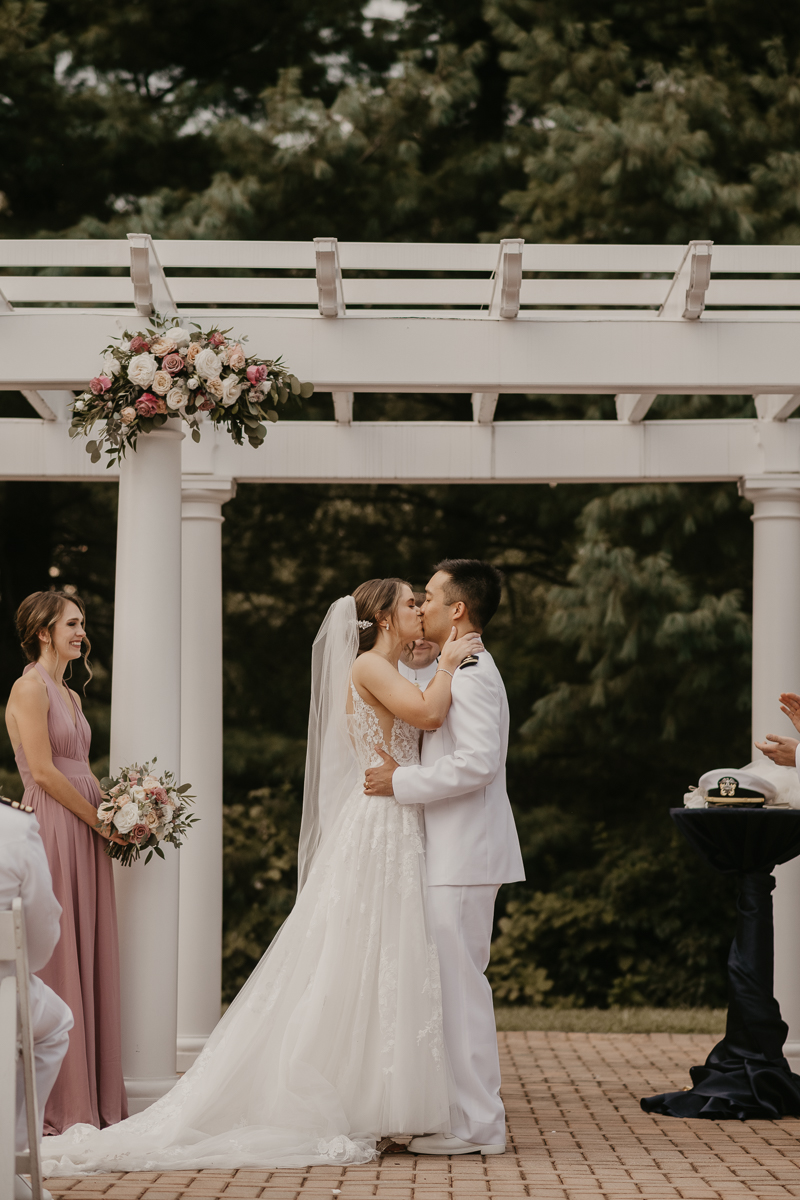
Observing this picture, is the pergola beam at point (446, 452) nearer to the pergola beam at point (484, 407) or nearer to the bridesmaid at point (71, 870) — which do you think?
the pergola beam at point (484, 407)

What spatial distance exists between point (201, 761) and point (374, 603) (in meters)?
2.10

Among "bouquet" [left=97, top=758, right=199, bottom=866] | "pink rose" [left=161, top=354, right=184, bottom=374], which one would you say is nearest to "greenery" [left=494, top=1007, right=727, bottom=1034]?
"bouquet" [left=97, top=758, right=199, bottom=866]

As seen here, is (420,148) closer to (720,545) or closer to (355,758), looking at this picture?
(720,545)

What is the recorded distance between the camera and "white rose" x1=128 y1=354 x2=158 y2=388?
5793mm

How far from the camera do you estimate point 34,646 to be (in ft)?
19.8

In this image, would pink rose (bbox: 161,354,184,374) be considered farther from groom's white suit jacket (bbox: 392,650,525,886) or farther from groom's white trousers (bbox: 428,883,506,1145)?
groom's white trousers (bbox: 428,883,506,1145)

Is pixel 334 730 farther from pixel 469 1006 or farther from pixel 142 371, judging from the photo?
pixel 142 371

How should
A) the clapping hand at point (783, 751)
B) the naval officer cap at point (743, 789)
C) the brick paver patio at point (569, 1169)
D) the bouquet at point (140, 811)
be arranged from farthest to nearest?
the naval officer cap at point (743, 789)
the clapping hand at point (783, 751)
the bouquet at point (140, 811)
the brick paver patio at point (569, 1169)

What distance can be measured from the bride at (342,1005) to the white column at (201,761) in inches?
69.0

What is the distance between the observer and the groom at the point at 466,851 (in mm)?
5422

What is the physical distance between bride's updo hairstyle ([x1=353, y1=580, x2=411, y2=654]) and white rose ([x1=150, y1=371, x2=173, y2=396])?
1146 millimetres

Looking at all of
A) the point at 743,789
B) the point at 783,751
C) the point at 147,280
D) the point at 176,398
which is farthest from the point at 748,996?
the point at 147,280

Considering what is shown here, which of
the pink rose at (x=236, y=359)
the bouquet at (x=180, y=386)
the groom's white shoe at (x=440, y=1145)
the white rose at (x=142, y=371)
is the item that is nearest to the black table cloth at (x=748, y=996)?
the groom's white shoe at (x=440, y=1145)

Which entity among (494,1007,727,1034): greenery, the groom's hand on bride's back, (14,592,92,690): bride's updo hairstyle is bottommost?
(494,1007,727,1034): greenery
